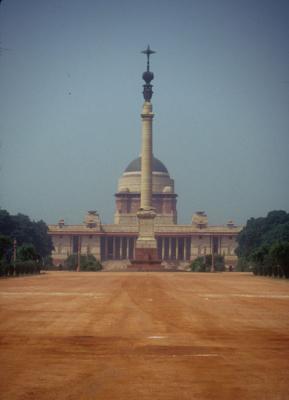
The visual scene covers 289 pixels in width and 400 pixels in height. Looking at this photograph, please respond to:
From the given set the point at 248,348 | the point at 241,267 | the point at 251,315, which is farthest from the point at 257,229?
the point at 248,348

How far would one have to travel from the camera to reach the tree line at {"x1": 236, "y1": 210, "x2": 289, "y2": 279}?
85.9 m

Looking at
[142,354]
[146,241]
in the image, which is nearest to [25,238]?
[146,241]

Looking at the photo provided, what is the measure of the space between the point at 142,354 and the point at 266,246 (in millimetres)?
96663

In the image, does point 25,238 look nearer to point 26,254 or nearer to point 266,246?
point 26,254

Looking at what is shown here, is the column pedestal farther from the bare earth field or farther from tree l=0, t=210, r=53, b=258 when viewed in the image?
the bare earth field

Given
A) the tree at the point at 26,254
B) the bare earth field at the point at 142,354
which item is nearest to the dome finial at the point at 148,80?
the tree at the point at 26,254

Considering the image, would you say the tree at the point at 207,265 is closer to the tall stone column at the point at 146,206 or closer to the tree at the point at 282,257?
the tall stone column at the point at 146,206

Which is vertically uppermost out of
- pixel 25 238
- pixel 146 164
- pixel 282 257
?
pixel 146 164

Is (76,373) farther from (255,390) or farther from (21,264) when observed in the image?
(21,264)

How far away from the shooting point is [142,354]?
17.1 metres

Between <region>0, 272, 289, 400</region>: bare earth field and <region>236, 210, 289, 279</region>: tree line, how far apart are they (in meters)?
55.6

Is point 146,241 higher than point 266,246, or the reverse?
point 146,241

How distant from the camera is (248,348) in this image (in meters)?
18.5

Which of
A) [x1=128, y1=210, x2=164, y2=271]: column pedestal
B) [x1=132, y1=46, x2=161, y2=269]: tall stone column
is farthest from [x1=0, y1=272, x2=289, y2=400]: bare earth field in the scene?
[x1=128, y1=210, x2=164, y2=271]: column pedestal
